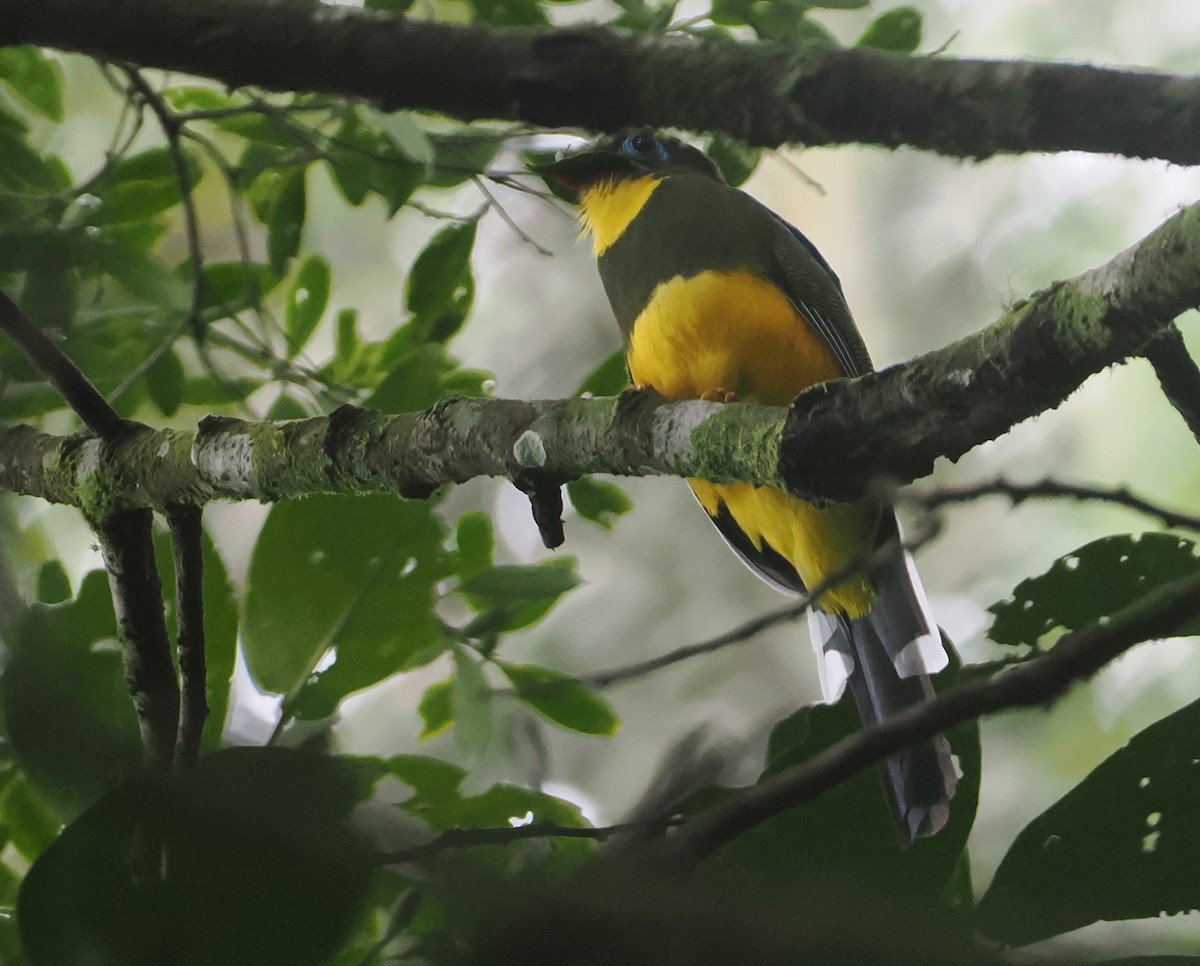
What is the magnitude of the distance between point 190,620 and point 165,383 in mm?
655

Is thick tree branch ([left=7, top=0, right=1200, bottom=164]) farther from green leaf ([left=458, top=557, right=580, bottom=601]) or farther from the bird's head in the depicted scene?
the bird's head

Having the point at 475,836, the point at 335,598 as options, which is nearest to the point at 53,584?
the point at 335,598

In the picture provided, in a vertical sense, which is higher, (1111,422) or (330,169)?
(1111,422)

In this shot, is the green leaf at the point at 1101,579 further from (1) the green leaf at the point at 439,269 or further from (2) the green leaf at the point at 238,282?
(2) the green leaf at the point at 238,282

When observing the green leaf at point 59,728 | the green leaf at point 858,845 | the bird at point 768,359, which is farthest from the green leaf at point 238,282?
the green leaf at point 59,728

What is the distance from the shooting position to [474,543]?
1.54 metres

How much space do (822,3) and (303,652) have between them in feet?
3.38

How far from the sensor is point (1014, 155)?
1109mm

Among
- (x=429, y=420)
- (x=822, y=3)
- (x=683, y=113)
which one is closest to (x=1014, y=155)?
(x=683, y=113)

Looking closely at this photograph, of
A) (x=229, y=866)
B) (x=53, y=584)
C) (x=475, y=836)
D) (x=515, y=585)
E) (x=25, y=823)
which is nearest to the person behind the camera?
(x=229, y=866)

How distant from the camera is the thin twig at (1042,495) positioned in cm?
64

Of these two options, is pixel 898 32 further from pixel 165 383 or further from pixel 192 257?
pixel 165 383

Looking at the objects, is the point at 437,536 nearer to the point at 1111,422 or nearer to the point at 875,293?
the point at 1111,422

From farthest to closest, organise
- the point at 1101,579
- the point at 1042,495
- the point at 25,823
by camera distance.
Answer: the point at 25,823
the point at 1101,579
the point at 1042,495
